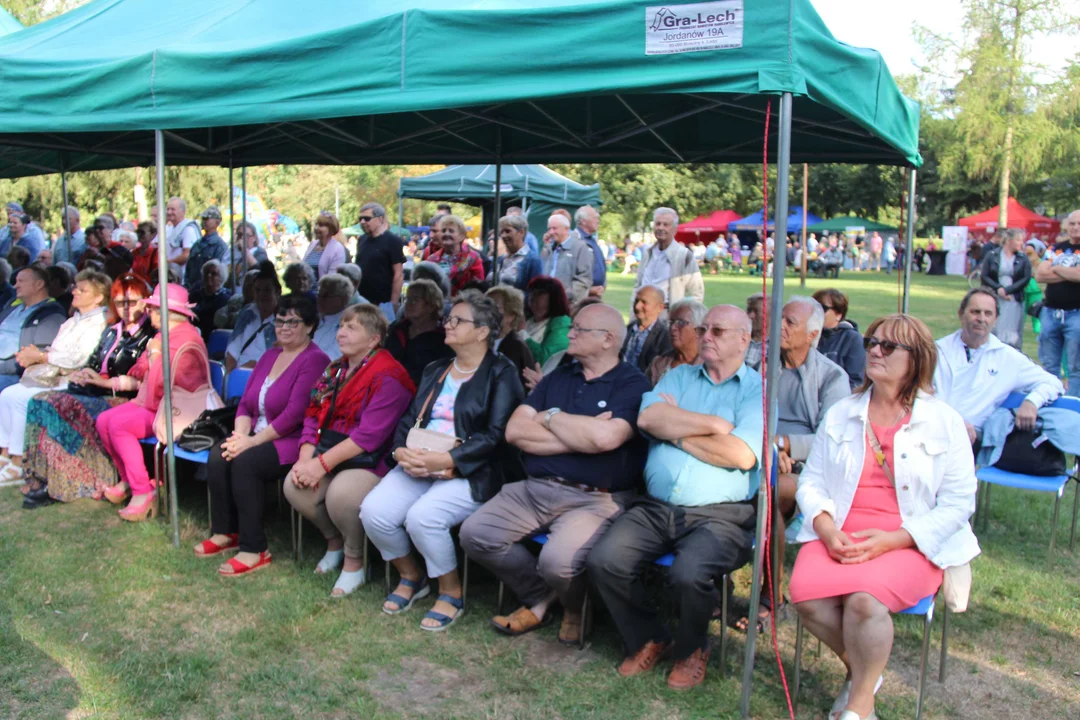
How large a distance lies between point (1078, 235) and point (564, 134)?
4126 mm

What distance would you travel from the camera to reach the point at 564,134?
256 inches

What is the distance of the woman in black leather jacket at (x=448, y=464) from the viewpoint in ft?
12.7

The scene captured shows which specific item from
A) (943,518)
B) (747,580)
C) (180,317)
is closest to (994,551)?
(747,580)

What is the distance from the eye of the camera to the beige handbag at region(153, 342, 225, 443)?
497 cm

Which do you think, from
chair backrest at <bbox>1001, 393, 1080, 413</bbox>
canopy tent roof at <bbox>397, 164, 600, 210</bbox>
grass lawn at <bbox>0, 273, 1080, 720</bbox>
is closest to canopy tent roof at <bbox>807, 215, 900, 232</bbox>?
canopy tent roof at <bbox>397, 164, 600, 210</bbox>

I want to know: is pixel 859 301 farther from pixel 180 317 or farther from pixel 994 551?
pixel 180 317

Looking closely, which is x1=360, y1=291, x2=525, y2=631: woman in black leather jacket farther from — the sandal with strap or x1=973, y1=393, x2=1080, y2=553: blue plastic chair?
x1=973, y1=393, x2=1080, y2=553: blue plastic chair

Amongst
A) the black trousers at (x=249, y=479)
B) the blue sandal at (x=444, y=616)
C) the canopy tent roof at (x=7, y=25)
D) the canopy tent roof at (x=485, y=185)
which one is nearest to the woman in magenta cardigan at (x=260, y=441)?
the black trousers at (x=249, y=479)

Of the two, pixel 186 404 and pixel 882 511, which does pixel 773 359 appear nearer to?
pixel 882 511

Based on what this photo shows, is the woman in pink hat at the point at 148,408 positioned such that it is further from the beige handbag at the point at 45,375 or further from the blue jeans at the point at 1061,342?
the blue jeans at the point at 1061,342

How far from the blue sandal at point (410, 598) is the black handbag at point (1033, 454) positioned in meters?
2.91

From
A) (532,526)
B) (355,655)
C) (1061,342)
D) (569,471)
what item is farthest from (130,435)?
(1061,342)

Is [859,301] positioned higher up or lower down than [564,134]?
lower down

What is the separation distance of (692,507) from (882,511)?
697mm
